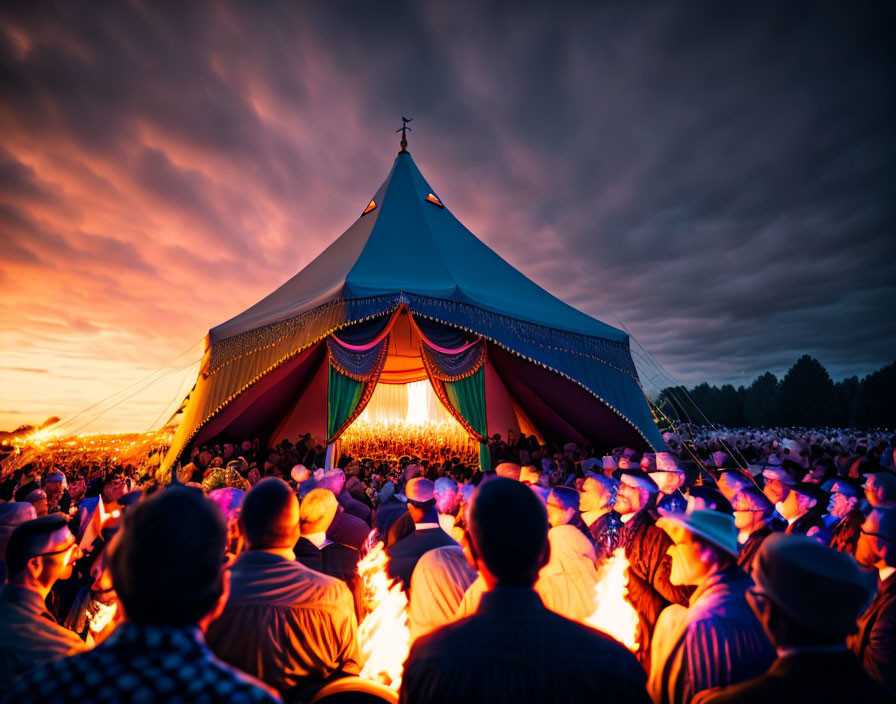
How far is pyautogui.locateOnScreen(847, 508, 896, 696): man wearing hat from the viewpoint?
1661mm

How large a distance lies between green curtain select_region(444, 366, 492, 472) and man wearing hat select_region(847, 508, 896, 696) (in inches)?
256

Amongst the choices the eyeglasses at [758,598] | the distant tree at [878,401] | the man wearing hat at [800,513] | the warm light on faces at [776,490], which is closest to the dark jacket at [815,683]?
the eyeglasses at [758,598]

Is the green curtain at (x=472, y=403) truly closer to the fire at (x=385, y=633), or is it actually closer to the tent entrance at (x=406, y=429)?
the tent entrance at (x=406, y=429)

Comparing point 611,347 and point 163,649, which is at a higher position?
point 611,347

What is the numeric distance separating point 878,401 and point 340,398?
3320 cm

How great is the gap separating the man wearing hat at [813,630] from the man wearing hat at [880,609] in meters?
0.94

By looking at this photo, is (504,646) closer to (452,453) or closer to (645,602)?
(645,602)

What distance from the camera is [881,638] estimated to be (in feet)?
5.60

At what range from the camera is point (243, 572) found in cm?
152

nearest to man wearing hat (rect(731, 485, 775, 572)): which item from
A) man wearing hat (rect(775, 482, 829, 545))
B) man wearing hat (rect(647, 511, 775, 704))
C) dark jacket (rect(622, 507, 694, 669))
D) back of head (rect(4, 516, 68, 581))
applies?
dark jacket (rect(622, 507, 694, 669))

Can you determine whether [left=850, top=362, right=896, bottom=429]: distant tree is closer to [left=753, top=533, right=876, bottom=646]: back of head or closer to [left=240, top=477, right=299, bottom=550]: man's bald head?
[left=753, top=533, right=876, bottom=646]: back of head

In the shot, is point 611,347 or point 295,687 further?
point 611,347

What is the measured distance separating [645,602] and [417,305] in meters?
5.92

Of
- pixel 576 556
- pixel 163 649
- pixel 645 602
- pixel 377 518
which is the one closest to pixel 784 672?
pixel 576 556
